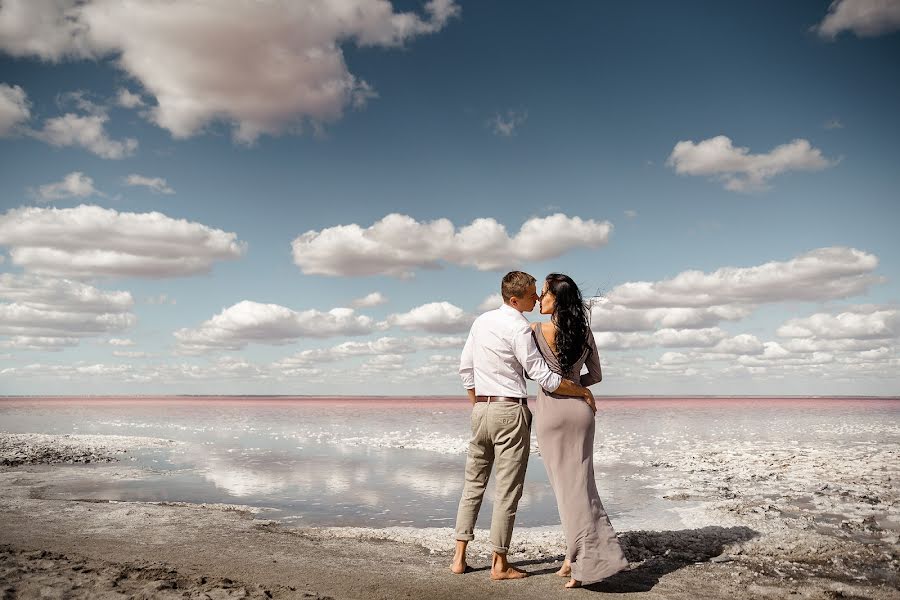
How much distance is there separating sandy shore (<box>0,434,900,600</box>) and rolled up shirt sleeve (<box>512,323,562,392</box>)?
174cm

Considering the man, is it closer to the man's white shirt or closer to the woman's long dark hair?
the man's white shirt

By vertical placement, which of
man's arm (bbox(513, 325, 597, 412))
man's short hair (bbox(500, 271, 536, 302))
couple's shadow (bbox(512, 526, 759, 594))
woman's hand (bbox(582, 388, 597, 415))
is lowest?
couple's shadow (bbox(512, 526, 759, 594))

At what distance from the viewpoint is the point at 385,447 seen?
16.5 m

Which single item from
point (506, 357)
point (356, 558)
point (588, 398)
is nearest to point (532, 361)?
point (506, 357)

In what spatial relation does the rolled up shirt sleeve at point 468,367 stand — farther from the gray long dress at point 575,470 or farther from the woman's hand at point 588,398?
the woman's hand at point 588,398

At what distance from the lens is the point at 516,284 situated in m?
5.19

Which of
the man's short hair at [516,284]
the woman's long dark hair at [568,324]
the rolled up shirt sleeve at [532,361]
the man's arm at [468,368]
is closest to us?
the rolled up shirt sleeve at [532,361]

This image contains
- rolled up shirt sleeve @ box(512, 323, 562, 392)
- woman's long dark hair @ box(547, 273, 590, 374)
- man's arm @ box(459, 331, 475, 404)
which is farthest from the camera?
man's arm @ box(459, 331, 475, 404)

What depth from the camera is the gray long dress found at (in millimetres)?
4953

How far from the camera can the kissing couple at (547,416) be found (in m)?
4.97

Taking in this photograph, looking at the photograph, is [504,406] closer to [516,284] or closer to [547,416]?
[547,416]

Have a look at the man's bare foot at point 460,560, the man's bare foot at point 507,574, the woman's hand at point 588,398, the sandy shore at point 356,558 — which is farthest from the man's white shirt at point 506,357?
the sandy shore at point 356,558

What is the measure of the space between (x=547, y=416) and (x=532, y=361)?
21.9 inches

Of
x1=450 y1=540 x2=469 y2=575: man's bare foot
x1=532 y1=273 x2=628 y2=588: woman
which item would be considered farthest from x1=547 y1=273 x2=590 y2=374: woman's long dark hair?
x1=450 y1=540 x2=469 y2=575: man's bare foot
